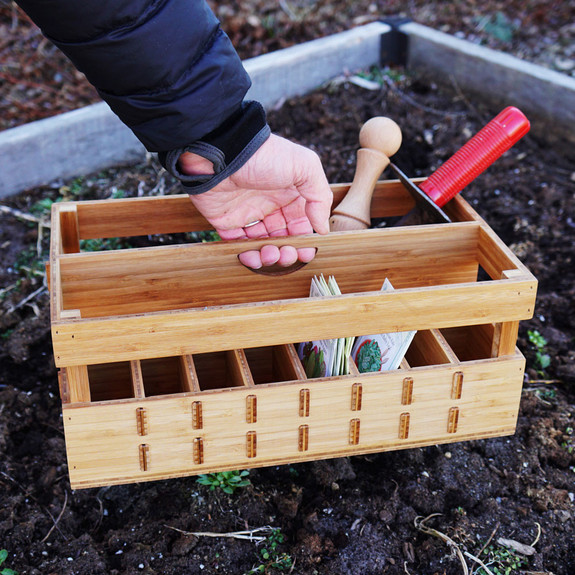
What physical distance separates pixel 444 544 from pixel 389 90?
257cm

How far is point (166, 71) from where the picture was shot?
5.03 feet

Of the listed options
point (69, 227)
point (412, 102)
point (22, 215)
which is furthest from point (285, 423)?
point (412, 102)

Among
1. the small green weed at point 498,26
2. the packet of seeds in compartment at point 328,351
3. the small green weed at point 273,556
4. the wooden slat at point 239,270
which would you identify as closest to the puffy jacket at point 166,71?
the wooden slat at point 239,270

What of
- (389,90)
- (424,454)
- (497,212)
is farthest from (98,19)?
(389,90)

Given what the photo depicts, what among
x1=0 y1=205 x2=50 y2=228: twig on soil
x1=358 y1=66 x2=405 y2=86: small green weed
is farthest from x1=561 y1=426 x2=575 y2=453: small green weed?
x1=358 y1=66 x2=405 y2=86: small green weed

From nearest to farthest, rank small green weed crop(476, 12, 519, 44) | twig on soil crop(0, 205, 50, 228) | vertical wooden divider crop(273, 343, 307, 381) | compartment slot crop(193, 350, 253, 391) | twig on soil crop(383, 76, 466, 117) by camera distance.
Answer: vertical wooden divider crop(273, 343, 307, 381)
compartment slot crop(193, 350, 253, 391)
twig on soil crop(0, 205, 50, 228)
twig on soil crop(383, 76, 466, 117)
small green weed crop(476, 12, 519, 44)

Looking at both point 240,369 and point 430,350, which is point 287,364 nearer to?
point 240,369

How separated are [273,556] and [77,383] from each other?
2.17ft

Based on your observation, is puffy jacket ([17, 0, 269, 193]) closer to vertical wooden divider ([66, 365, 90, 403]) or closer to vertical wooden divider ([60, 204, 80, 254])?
vertical wooden divider ([60, 204, 80, 254])

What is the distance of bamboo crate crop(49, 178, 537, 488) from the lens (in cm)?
152

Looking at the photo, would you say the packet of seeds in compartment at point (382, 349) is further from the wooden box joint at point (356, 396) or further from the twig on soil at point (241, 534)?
the twig on soil at point (241, 534)

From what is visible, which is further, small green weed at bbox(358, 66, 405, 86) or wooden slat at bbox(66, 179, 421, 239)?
small green weed at bbox(358, 66, 405, 86)

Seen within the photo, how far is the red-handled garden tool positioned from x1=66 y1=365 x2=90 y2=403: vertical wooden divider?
3.29 ft

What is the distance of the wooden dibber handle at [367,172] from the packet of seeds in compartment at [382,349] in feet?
0.99
